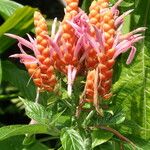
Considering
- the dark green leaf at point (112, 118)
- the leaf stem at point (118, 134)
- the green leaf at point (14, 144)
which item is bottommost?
the green leaf at point (14, 144)

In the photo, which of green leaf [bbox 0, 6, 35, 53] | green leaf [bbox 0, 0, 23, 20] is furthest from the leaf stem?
green leaf [bbox 0, 0, 23, 20]

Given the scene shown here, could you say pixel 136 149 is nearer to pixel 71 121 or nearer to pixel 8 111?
pixel 71 121

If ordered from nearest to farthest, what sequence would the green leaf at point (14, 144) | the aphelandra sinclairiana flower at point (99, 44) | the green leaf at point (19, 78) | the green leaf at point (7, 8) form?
the aphelandra sinclairiana flower at point (99, 44) < the green leaf at point (14, 144) < the green leaf at point (19, 78) < the green leaf at point (7, 8)

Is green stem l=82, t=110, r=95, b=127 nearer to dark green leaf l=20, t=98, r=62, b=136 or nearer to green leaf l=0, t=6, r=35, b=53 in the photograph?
dark green leaf l=20, t=98, r=62, b=136

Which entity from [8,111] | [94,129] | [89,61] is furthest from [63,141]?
[8,111]

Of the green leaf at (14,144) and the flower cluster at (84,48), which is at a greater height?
the flower cluster at (84,48)

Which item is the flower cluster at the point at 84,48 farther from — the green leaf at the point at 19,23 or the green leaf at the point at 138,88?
the green leaf at the point at 19,23

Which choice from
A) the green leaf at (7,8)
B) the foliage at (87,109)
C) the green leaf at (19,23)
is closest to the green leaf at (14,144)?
the foliage at (87,109)

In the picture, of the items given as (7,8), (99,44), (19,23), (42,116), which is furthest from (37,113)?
(7,8)

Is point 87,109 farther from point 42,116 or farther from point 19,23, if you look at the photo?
point 19,23
